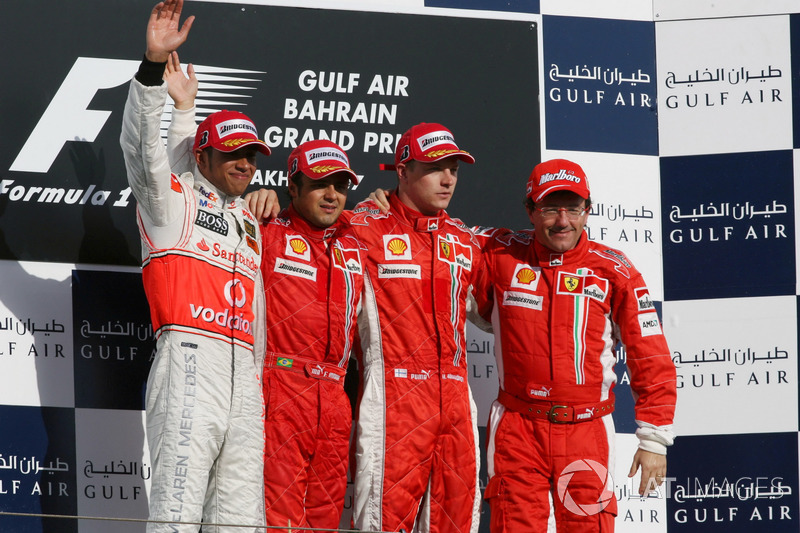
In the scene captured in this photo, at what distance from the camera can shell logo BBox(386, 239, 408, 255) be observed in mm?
3543

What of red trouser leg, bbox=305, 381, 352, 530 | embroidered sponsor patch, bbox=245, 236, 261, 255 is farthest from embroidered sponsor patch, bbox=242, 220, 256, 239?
red trouser leg, bbox=305, 381, 352, 530

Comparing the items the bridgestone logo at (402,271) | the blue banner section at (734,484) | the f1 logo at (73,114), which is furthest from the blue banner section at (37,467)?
the blue banner section at (734,484)

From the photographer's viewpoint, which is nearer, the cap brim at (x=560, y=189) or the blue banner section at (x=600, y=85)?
the cap brim at (x=560, y=189)

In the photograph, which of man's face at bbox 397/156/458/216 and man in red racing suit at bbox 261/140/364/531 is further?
man's face at bbox 397/156/458/216

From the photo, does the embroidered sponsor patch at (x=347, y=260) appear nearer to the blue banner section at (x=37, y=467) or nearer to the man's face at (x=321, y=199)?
the man's face at (x=321, y=199)

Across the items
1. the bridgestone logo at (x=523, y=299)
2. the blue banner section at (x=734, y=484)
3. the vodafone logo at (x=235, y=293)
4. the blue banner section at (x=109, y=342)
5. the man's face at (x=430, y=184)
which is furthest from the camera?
the blue banner section at (x=734, y=484)

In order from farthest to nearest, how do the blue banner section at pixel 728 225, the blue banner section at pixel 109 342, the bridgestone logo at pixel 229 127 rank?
the blue banner section at pixel 728 225 → the blue banner section at pixel 109 342 → the bridgestone logo at pixel 229 127

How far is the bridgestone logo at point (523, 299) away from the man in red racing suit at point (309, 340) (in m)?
0.52

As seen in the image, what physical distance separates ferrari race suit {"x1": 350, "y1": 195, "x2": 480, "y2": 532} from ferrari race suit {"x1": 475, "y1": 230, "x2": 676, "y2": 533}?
5.0 inches

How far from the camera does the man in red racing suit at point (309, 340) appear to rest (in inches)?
127

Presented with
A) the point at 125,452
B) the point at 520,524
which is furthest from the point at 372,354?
the point at 125,452

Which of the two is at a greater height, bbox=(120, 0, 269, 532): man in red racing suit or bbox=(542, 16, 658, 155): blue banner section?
bbox=(542, 16, 658, 155): blue banner section

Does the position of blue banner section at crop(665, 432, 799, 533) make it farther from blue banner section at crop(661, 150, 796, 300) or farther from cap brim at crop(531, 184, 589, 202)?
cap brim at crop(531, 184, 589, 202)

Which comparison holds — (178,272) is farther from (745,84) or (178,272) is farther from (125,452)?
(745,84)
